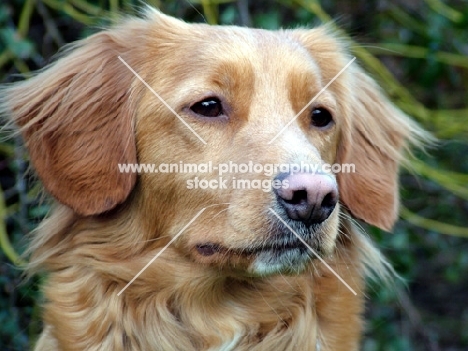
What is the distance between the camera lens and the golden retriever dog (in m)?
3.51

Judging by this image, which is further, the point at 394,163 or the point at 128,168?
the point at 394,163

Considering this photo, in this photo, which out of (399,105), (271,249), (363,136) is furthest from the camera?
(399,105)

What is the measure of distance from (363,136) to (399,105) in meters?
1.82

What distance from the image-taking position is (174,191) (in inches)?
141

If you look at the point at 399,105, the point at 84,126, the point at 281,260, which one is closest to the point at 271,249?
the point at 281,260

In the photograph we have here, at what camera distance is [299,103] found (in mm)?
3727

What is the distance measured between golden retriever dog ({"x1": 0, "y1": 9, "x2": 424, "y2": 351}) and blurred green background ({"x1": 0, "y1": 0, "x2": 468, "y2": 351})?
779mm

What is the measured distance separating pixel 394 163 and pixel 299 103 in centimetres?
76

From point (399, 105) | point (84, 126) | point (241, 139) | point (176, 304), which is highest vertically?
point (241, 139)

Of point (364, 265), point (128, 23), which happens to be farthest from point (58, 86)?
point (364, 265)

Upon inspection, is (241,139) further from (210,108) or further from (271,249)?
(271,249)

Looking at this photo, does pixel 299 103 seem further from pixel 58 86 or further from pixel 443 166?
pixel 443 166

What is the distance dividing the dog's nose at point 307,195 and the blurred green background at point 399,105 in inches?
71.1

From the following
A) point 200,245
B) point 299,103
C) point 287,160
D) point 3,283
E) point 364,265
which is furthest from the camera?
point 3,283
